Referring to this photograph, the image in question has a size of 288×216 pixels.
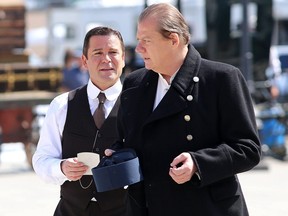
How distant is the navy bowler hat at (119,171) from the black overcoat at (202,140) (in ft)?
0.21

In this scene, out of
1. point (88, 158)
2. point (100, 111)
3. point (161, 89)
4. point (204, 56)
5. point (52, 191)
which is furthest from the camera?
point (204, 56)

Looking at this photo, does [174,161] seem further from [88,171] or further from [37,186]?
[37,186]

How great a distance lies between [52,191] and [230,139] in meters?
6.87

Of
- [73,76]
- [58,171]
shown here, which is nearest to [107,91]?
[58,171]

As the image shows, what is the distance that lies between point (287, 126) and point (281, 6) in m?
11.8

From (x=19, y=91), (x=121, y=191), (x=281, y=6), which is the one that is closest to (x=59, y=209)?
(x=121, y=191)

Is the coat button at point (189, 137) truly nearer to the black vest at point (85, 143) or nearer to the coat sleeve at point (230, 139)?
the coat sleeve at point (230, 139)

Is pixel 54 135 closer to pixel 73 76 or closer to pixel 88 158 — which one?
pixel 88 158

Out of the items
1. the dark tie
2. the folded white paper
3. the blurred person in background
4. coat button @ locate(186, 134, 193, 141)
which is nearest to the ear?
coat button @ locate(186, 134, 193, 141)

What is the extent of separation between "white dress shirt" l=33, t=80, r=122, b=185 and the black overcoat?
2.64 feet

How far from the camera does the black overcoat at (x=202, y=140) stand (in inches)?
137

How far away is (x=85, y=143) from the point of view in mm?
4441

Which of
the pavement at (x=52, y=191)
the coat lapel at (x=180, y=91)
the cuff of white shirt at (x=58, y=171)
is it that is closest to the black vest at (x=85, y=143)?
the cuff of white shirt at (x=58, y=171)

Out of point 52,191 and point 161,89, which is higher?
point 161,89
